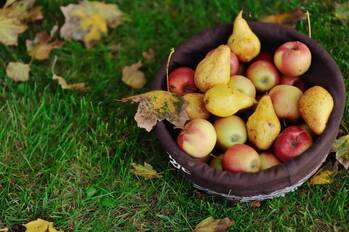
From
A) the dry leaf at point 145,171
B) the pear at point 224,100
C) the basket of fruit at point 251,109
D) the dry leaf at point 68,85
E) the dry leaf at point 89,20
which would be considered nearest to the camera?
the basket of fruit at point 251,109

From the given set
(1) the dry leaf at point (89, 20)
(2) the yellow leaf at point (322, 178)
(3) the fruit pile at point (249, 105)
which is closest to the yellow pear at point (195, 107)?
(3) the fruit pile at point (249, 105)

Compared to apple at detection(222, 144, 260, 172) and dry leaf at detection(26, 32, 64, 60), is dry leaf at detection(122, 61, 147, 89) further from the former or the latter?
apple at detection(222, 144, 260, 172)

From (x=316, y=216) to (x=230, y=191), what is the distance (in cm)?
36

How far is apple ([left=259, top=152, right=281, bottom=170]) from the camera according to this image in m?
2.06

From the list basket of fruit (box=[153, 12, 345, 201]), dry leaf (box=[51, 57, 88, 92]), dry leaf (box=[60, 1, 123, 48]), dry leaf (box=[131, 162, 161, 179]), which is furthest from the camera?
dry leaf (box=[60, 1, 123, 48])

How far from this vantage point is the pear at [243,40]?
88.1 inches

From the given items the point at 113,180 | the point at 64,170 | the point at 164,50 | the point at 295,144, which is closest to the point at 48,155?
the point at 64,170

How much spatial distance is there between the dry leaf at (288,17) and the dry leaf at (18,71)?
1037mm

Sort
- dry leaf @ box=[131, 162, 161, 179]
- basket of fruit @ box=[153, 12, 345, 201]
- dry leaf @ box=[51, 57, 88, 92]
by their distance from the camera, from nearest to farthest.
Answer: basket of fruit @ box=[153, 12, 345, 201] < dry leaf @ box=[131, 162, 161, 179] < dry leaf @ box=[51, 57, 88, 92]

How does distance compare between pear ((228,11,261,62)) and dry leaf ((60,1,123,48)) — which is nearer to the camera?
pear ((228,11,261,62))

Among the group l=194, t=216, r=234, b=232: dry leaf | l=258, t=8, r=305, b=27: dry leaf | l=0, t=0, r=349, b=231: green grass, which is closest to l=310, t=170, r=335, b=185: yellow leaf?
l=0, t=0, r=349, b=231: green grass

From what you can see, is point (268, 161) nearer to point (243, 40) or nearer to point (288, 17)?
point (243, 40)

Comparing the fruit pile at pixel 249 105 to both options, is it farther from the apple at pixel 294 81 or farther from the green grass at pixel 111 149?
the green grass at pixel 111 149

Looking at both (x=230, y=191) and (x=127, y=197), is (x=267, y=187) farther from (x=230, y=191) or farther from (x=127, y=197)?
(x=127, y=197)
